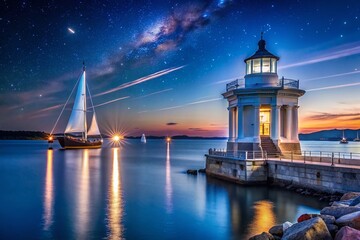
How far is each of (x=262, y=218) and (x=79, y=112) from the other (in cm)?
7577

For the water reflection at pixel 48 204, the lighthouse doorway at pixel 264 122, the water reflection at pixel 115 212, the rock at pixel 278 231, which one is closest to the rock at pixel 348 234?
the rock at pixel 278 231

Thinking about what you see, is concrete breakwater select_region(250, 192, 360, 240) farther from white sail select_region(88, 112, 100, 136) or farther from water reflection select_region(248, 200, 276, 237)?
white sail select_region(88, 112, 100, 136)

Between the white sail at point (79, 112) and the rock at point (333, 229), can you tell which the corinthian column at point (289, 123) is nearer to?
the rock at point (333, 229)

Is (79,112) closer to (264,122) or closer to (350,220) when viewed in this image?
(264,122)

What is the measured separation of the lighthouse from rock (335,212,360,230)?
1579cm

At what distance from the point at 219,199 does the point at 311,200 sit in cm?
508

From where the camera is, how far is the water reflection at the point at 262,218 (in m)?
13.7

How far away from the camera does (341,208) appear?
9.74m

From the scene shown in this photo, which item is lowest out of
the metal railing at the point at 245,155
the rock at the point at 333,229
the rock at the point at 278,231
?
the rock at the point at 278,231

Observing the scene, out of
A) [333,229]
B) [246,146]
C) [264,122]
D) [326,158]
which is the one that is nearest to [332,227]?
[333,229]

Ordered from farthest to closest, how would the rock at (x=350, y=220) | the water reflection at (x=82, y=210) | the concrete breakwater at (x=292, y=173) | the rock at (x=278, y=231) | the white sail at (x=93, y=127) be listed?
the white sail at (x=93, y=127), the concrete breakwater at (x=292, y=173), the water reflection at (x=82, y=210), the rock at (x=278, y=231), the rock at (x=350, y=220)

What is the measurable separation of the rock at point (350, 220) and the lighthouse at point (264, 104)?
15.8 m

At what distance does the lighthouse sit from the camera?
82.0ft

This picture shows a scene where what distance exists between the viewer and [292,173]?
20.2m
